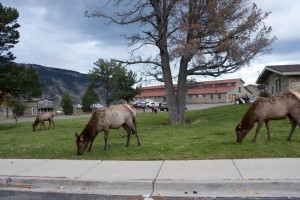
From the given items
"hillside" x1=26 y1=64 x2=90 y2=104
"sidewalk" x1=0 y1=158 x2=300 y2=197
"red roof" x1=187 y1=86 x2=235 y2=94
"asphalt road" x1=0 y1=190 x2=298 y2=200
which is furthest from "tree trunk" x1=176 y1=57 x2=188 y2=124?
"hillside" x1=26 y1=64 x2=90 y2=104

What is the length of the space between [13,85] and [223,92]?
223ft

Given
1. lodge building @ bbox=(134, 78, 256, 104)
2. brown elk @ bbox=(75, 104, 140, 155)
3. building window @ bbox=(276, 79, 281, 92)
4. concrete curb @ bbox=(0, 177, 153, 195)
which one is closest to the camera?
concrete curb @ bbox=(0, 177, 153, 195)

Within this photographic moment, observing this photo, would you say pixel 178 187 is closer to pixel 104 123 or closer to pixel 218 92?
pixel 104 123

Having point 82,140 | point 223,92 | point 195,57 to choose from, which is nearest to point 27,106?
point 223,92

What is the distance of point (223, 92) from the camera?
300ft

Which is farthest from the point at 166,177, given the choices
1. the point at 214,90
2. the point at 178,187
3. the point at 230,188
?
the point at 214,90

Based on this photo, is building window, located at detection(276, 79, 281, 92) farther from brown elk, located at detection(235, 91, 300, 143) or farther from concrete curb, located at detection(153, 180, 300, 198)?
concrete curb, located at detection(153, 180, 300, 198)

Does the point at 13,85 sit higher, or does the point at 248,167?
the point at 13,85

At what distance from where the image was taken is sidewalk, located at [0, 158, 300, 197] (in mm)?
6855

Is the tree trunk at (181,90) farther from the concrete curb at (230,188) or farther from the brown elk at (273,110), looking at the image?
the concrete curb at (230,188)

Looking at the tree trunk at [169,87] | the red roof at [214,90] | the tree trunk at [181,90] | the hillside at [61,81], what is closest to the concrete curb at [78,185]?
the tree trunk at [169,87]

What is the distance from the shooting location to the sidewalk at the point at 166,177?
22.5 feet

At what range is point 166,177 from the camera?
754cm

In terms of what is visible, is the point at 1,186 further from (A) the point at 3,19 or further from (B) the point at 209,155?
(A) the point at 3,19
